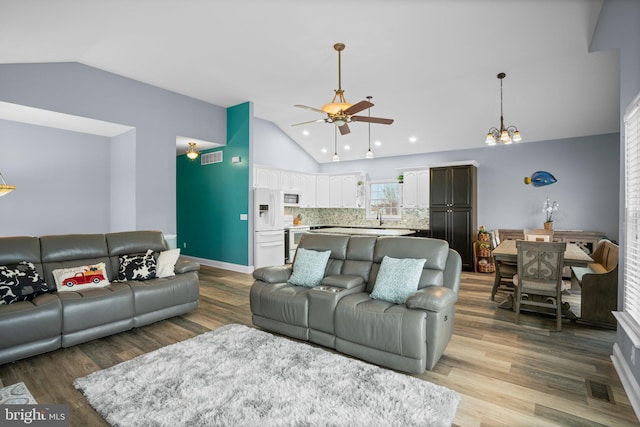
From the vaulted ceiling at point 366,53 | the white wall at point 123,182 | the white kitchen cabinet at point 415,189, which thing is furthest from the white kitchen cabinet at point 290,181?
the white wall at point 123,182

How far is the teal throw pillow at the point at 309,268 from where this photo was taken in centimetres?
353

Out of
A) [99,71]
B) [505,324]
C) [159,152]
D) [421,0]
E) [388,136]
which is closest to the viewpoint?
[421,0]

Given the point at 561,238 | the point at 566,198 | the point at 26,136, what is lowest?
Answer: the point at 561,238

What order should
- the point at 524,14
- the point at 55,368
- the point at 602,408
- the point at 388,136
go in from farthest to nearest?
the point at 388,136 → the point at 524,14 → the point at 55,368 → the point at 602,408

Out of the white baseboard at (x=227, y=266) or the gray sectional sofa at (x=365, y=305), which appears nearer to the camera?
the gray sectional sofa at (x=365, y=305)

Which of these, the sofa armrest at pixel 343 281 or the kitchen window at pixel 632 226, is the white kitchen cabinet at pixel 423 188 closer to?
the sofa armrest at pixel 343 281

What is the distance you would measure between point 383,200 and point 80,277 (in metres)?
6.87

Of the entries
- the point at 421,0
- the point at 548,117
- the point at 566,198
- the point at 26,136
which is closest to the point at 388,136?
the point at 548,117

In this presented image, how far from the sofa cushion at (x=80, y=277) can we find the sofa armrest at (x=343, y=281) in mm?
2471

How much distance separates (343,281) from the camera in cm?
328

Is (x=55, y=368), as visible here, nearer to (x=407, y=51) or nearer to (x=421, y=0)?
(x=421, y=0)

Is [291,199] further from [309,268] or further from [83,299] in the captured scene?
[83,299]

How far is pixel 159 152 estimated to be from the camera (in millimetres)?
A: 5852

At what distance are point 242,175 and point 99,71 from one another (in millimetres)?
2854
